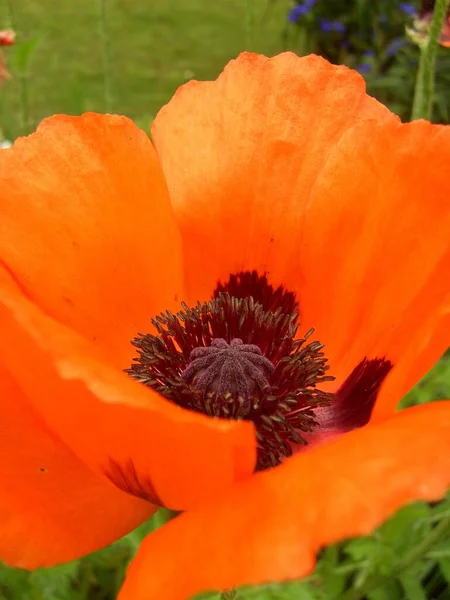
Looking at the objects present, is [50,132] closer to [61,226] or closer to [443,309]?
[61,226]

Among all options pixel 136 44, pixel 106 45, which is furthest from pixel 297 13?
pixel 106 45

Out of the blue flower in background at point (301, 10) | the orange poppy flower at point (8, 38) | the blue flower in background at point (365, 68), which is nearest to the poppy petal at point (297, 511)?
the orange poppy flower at point (8, 38)

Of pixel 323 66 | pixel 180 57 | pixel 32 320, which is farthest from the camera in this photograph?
pixel 180 57

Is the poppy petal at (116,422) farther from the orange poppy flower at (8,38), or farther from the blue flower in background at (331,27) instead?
the blue flower in background at (331,27)

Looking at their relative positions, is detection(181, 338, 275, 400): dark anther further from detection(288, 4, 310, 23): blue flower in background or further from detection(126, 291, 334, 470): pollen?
detection(288, 4, 310, 23): blue flower in background

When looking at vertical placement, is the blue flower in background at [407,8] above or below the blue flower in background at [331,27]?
above

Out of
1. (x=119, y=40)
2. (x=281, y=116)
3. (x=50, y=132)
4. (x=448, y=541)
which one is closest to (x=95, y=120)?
(x=50, y=132)
